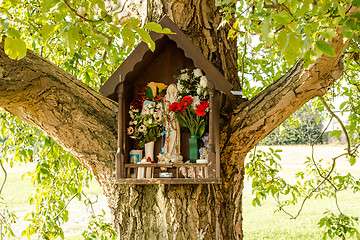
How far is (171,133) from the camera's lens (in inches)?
89.9

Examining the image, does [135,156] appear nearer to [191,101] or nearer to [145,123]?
[145,123]

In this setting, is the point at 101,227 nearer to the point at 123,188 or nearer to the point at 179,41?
the point at 123,188

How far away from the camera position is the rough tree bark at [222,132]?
1.98 m

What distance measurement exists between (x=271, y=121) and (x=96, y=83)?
2.19 meters

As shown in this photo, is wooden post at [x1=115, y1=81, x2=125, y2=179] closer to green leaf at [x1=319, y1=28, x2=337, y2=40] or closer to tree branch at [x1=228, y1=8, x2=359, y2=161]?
tree branch at [x1=228, y1=8, x2=359, y2=161]

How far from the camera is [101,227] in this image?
11.8 ft

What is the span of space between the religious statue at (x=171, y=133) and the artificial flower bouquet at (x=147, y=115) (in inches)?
1.7

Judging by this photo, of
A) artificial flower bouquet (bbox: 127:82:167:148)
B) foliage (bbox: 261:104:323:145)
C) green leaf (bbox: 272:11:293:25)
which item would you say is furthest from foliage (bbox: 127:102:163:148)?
foliage (bbox: 261:104:323:145)

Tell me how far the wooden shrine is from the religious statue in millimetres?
61

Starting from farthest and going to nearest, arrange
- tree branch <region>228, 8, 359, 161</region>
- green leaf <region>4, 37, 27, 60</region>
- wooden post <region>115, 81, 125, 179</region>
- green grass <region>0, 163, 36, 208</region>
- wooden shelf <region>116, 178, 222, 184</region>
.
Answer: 1. green grass <region>0, 163, 36, 208</region>
2. wooden post <region>115, 81, 125, 179</region>
3. wooden shelf <region>116, 178, 222, 184</region>
4. tree branch <region>228, 8, 359, 161</region>
5. green leaf <region>4, 37, 27, 60</region>

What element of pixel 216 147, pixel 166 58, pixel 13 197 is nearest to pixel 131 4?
pixel 166 58

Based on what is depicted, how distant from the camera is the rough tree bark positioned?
1.98 m

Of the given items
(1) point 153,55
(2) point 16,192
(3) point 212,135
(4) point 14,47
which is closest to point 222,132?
(3) point 212,135

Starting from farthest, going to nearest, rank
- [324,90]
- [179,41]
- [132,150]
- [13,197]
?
[13,197] < [132,150] < [179,41] < [324,90]
